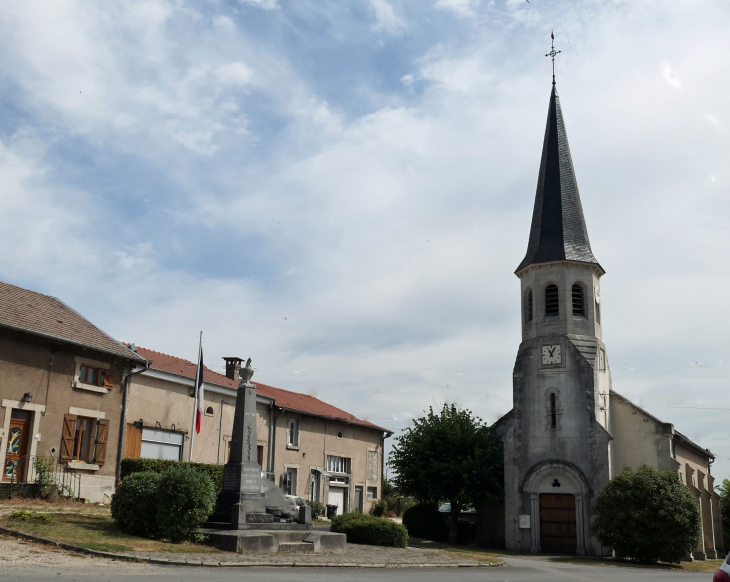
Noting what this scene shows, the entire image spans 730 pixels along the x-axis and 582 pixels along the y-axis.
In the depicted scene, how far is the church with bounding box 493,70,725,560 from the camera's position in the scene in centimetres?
2825

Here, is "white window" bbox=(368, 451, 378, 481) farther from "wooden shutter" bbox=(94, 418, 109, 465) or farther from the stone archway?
"wooden shutter" bbox=(94, 418, 109, 465)

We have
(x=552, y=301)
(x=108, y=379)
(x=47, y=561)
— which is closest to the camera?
(x=47, y=561)

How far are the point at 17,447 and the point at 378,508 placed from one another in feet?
67.5

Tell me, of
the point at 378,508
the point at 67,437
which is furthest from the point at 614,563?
the point at 67,437

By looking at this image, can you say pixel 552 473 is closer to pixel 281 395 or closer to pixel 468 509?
pixel 468 509

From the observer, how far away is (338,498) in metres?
33.7

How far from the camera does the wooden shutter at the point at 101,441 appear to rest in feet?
68.7

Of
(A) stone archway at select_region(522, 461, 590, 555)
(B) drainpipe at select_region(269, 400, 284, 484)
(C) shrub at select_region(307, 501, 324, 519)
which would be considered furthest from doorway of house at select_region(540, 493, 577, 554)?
(B) drainpipe at select_region(269, 400, 284, 484)

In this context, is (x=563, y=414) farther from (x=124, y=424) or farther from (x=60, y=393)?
(x=60, y=393)

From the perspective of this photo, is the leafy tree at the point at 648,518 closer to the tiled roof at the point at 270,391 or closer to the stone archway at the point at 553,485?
the stone archway at the point at 553,485

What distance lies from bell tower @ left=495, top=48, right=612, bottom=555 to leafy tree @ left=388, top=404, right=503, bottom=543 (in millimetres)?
872

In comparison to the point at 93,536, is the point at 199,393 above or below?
above

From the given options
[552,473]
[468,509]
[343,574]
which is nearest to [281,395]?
[468,509]

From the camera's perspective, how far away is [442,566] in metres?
15.9
